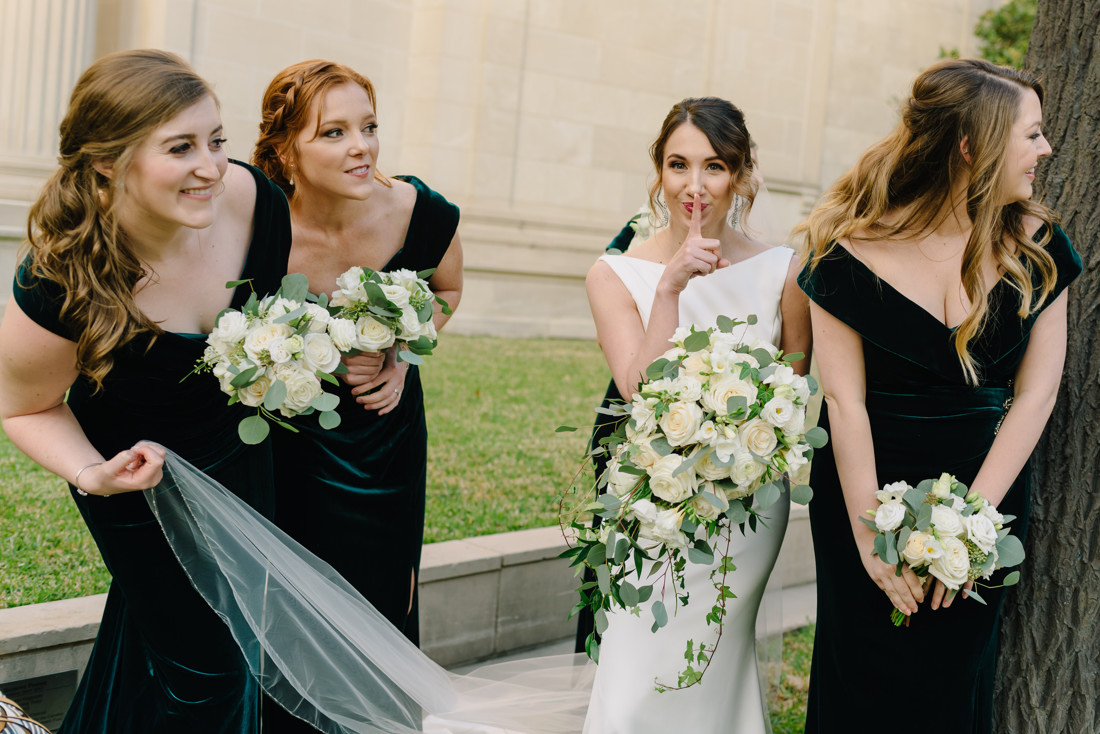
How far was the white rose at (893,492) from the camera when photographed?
2.88 meters

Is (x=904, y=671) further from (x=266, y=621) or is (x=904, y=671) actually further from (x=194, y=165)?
(x=194, y=165)

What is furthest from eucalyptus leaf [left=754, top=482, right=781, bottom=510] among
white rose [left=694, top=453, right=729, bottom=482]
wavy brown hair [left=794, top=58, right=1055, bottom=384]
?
wavy brown hair [left=794, top=58, right=1055, bottom=384]

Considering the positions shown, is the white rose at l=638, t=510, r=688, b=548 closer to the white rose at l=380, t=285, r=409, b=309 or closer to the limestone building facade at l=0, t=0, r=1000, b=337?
the white rose at l=380, t=285, r=409, b=309

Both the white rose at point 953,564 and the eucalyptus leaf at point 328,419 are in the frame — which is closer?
the white rose at point 953,564

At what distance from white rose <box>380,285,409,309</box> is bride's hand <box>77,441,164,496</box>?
0.88 m

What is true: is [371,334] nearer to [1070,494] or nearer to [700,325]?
[700,325]

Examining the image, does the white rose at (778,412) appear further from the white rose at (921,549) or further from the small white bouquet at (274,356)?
the small white bouquet at (274,356)

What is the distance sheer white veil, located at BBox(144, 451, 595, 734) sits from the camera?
115 inches

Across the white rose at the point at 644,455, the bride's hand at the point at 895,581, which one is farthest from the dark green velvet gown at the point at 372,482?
the bride's hand at the point at 895,581

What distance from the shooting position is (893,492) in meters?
2.89

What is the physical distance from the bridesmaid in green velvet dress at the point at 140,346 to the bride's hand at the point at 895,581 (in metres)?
1.89

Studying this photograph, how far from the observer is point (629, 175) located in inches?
583

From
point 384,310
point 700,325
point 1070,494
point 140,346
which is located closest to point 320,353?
point 384,310

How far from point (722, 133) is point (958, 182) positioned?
812 mm
